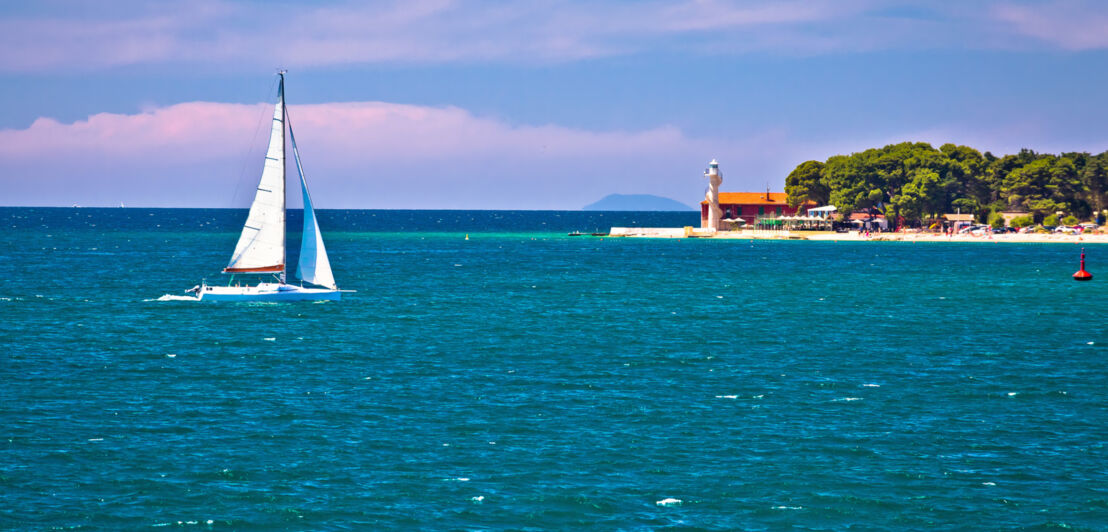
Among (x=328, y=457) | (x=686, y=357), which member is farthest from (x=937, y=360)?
(x=328, y=457)

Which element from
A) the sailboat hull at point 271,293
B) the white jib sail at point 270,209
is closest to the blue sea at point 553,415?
the sailboat hull at point 271,293

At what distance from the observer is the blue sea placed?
25.5 m

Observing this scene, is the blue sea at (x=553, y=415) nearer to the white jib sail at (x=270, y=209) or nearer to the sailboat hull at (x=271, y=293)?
the sailboat hull at (x=271, y=293)

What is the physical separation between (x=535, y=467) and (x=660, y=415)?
7.67 m

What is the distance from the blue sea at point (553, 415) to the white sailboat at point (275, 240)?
194cm

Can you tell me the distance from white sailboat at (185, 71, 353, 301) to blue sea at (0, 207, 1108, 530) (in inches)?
76.3

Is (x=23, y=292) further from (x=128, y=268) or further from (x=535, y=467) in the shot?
(x=535, y=467)

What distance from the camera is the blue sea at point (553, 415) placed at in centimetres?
2545

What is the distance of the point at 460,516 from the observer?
24.8m

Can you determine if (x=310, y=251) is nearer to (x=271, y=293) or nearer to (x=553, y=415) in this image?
(x=271, y=293)

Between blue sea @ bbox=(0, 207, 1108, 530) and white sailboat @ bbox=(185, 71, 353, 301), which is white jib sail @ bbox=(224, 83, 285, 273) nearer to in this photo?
white sailboat @ bbox=(185, 71, 353, 301)

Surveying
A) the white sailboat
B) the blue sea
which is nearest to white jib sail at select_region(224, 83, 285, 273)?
the white sailboat

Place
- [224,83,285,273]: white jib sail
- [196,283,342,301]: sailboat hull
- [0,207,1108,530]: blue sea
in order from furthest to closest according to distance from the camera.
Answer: [196,283,342,301]: sailboat hull, [224,83,285,273]: white jib sail, [0,207,1108,530]: blue sea

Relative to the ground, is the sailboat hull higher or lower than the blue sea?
higher
